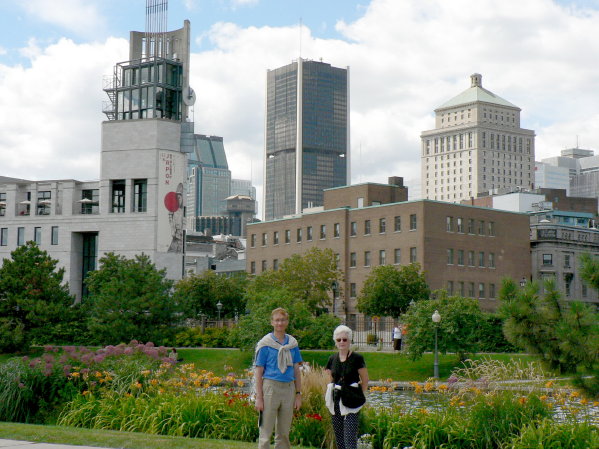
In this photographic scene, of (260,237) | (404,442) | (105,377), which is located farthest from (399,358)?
(260,237)

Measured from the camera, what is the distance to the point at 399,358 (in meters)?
51.6

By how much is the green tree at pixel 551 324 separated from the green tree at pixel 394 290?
209ft

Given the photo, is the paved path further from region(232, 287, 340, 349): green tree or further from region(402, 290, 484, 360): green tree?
region(232, 287, 340, 349): green tree

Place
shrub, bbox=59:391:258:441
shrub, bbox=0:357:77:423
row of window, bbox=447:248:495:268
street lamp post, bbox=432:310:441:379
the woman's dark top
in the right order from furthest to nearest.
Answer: row of window, bbox=447:248:495:268 → street lamp post, bbox=432:310:441:379 → shrub, bbox=0:357:77:423 → shrub, bbox=59:391:258:441 → the woman's dark top

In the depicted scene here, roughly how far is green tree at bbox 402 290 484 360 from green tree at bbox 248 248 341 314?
33651 mm

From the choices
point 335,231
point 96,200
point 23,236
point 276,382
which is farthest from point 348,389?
point 335,231

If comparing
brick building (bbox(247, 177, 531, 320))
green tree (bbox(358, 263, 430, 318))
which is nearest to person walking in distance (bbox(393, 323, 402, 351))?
green tree (bbox(358, 263, 430, 318))

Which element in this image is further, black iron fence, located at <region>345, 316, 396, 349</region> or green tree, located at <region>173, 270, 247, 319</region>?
green tree, located at <region>173, 270, 247, 319</region>

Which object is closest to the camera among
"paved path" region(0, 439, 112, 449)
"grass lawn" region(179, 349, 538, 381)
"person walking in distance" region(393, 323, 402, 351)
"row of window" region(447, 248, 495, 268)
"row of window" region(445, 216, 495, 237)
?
"paved path" region(0, 439, 112, 449)

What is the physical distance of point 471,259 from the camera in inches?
3625

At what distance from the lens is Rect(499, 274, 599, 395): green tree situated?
15.5 meters

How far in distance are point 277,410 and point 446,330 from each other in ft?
117

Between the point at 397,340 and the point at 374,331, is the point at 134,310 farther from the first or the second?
the point at 374,331

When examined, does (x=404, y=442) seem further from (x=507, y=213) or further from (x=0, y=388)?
(x=507, y=213)
